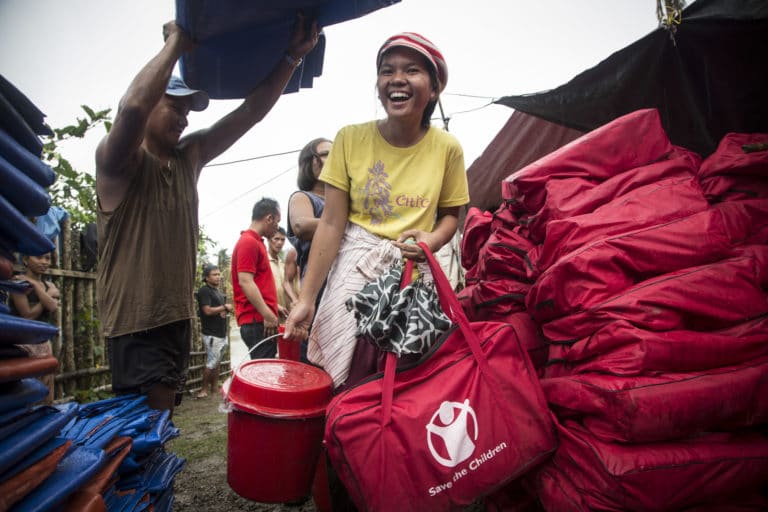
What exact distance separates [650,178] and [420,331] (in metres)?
1.23

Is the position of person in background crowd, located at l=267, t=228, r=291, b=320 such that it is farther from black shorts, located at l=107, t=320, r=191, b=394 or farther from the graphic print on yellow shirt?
the graphic print on yellow shirt

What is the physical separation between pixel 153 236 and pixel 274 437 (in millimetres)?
1101

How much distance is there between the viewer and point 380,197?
1564mm

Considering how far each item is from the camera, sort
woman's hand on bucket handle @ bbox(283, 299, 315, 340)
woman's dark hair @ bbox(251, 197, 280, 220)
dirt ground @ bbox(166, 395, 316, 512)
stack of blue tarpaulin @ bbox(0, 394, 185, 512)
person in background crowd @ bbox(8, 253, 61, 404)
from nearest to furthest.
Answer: stack of blue tarpaulin @ bbox(0, 394, 185, 512), woman's hand on bucket handle @ bbox(283, 299, 315, 340), dirt ground @ bbox(166, 395, 316, 512), person in background crowd @ bbox(8, 253, 61, 404), woman's dark hair @ bbox(251, 197, 280, 220)

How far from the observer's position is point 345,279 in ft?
5.00

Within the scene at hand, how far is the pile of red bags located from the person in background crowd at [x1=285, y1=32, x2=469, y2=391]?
0.55 metres

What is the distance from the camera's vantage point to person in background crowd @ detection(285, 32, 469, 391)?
4.89ft

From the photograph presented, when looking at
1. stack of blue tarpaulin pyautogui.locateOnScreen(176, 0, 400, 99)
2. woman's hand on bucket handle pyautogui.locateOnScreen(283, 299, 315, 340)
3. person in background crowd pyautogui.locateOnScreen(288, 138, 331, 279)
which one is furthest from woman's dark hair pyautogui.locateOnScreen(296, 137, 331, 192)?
woman's hand on bucket handle pyautogui.locateOnScreen(283, 299, 315, 340)

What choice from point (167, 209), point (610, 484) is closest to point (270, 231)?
point (167, 209)

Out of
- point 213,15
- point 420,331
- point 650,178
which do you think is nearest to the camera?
point 420,331

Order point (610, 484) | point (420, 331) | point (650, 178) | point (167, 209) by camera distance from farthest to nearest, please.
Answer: point (167, 209), point (650, 178), point (420, 331), point (610, 484)

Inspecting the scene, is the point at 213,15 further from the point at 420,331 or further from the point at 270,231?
the point at 270,231

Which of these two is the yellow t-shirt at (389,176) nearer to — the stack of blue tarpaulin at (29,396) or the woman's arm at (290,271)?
the stack of blue tarpaulin at (29,396)

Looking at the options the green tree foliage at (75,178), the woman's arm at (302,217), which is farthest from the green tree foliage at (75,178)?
the woman's arm at (302,217)
